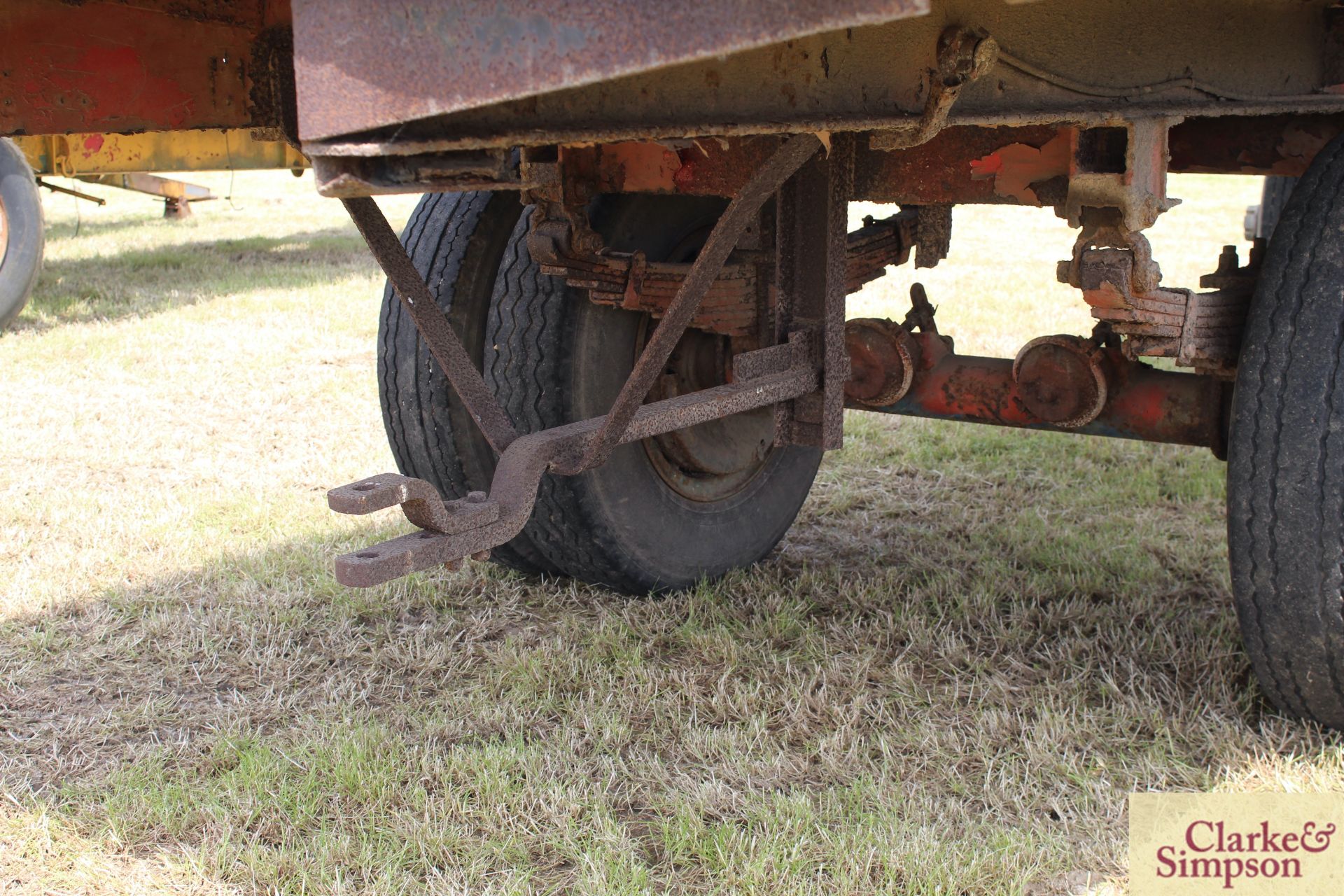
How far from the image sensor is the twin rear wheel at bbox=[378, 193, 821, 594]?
9.30ft

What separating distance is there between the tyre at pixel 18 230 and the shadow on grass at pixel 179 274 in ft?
0.65

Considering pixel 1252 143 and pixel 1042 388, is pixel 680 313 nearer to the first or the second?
pixel 1042 388

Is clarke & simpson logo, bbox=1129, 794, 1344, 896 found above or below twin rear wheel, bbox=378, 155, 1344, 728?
below

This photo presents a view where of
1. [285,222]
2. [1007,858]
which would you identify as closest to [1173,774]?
[1007,858]

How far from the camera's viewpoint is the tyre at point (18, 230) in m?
6.07

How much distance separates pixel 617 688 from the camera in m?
2.56

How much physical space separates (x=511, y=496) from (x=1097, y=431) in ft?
4.38

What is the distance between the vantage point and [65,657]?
2.75 meters

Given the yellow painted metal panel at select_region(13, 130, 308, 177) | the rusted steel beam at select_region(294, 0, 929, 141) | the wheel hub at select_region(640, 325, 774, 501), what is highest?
the yellow painted metal panel at select_region(13, 130, 308, 177)

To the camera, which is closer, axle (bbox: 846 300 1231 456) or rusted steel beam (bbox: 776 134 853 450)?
rusted steel beam (bbox: 776 134 853 450)

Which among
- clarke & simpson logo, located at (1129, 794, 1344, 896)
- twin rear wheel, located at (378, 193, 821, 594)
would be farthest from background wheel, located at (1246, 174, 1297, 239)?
clarke & simpson logo, located at (1129, 794, 1344, 896)

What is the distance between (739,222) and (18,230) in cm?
528

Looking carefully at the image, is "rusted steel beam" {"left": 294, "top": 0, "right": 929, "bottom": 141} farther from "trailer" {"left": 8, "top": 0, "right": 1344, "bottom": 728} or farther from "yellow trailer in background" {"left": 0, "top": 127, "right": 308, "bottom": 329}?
"yellow trailer in background" {"left": 0, "top": 127, "right": 308, "bottom": 329}

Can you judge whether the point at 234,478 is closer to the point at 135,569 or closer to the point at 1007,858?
the point at 135,569
